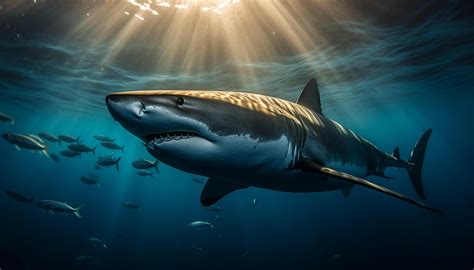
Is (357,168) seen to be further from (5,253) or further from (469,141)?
(469,141)

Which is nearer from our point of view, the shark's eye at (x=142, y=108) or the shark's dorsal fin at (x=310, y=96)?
the shark's eye at (x=142, y=108)

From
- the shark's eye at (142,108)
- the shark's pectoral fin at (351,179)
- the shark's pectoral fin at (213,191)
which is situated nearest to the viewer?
the shark's eye at (142,108)

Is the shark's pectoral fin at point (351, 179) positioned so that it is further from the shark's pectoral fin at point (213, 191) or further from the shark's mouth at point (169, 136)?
the shark's pectoral fin at point (213, 191)

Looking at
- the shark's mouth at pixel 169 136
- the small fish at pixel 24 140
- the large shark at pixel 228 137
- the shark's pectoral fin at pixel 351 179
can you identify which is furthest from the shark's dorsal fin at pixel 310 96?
the small fish at pixel 24 140

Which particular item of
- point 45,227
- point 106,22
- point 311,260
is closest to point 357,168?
point 106,22

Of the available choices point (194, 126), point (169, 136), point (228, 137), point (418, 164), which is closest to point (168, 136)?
point (169, 136)

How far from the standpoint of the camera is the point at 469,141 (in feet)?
520

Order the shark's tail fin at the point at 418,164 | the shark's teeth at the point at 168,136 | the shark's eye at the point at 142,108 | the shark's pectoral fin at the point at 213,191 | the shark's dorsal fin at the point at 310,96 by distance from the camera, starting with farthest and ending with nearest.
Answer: the shark's tail fin at the point at 418,164 < the shark's dorsal fin at the point at 310,96 < the shark's pectoral fin at the point at 213,191 < the shark's teeth at the point at 168,136 < the shark's eye at the point at 142,108

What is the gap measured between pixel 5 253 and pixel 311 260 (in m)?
18.3

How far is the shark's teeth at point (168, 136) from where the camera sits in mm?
2189

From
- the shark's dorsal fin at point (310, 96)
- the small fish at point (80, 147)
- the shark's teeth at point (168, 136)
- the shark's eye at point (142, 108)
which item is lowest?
the small fish at point (80, 147)

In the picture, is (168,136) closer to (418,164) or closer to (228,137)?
(228,137)

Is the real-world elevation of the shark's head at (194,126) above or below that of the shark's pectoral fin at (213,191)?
above

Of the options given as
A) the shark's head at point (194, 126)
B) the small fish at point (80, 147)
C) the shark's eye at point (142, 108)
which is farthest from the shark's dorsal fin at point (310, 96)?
the small fish at point (80, 147)
